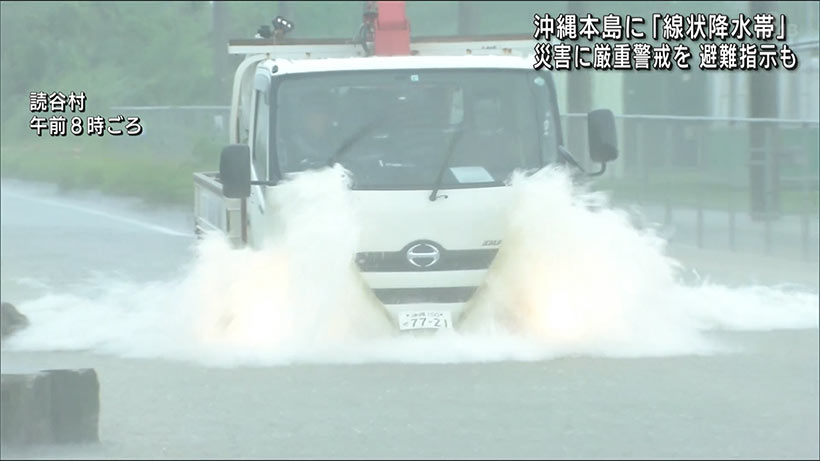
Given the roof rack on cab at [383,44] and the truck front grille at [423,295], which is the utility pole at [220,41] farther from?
the truck front grille at [423,295]

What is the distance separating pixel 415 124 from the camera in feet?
39.4

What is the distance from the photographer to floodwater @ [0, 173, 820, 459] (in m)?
8.41

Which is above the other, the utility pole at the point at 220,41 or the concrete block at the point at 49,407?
the utility pole at the point at 220,41

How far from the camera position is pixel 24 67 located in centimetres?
4247

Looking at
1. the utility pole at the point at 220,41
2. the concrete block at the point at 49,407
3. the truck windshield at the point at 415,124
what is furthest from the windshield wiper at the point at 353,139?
the utility pole at the point at 220,41

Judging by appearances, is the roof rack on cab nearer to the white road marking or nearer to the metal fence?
the metal fence

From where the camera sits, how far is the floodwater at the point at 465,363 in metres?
8.41

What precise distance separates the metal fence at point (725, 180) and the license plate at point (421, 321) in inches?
310

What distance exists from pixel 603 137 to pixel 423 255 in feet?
5.36

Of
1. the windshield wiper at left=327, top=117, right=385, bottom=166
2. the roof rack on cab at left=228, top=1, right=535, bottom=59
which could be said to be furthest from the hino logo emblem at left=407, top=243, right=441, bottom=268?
the roof rack on cab at left=228, top=1, right=535, bottom=59

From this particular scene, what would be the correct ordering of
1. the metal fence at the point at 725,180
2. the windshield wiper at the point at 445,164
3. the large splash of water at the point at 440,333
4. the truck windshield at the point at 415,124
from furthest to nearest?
the metal fence at the point at 725,180 < the truck windshield at the point at 415,124 < the windshield wiper at the point at 445,164 < the large splash of water at the point at 440,333

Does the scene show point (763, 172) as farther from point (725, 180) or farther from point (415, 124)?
point (415, 124)

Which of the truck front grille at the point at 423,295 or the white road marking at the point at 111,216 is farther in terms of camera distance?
the white road marking at the point at 111,216

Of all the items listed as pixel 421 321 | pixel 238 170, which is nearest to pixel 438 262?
pixel 421 321
